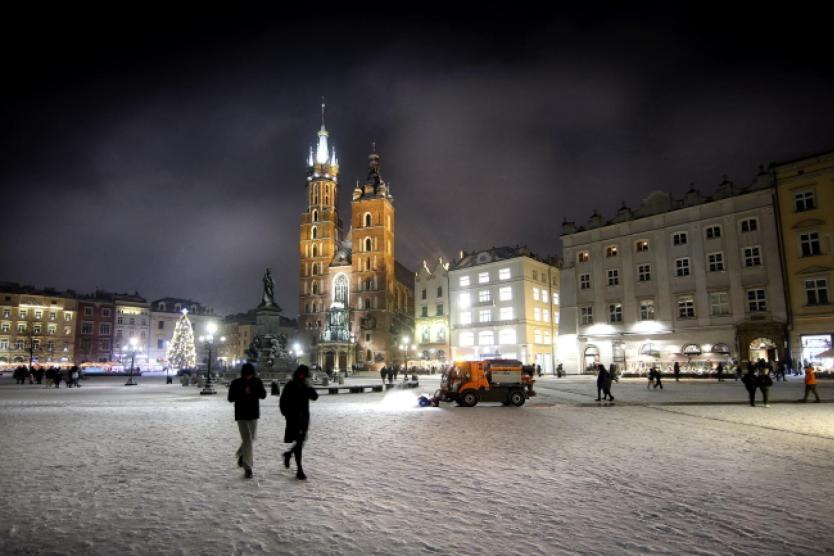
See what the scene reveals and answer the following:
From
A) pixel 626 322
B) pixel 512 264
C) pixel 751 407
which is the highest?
pixel 512 264

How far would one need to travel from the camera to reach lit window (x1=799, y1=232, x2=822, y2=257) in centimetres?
3694

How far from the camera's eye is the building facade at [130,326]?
4210 inches

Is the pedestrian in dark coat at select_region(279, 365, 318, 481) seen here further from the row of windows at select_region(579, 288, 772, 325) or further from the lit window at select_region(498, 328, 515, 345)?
the lit window at select_region(498, 328, 515, 345)

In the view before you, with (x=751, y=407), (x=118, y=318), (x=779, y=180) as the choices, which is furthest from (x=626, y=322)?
(x=118, y=318)

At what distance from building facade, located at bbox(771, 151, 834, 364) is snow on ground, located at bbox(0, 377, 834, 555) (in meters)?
26.9

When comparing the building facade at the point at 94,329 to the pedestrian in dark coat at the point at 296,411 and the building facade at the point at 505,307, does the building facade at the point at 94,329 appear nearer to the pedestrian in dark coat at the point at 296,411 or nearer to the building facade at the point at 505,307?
the building facade at the point at 505,307

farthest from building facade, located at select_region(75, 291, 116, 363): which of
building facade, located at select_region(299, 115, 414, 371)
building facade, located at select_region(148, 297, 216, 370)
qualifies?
building facade, located at select_region(299, 115, 414, 371)

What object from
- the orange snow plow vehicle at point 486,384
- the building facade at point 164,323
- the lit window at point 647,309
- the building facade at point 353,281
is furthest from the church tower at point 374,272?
the orange snow plow vehicle at point 486,384

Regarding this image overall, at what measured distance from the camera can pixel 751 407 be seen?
793 inches

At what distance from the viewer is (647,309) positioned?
152ft

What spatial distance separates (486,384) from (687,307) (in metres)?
29.9

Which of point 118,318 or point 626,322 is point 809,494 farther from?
point 118,318

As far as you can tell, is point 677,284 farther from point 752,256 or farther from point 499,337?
point 499,337

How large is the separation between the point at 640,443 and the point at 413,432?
567 cm
